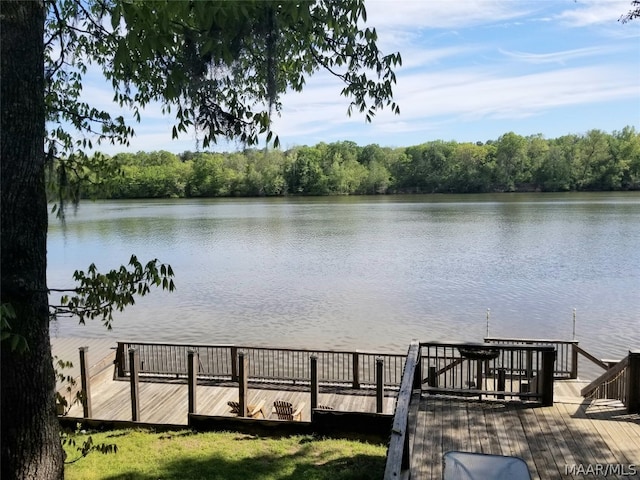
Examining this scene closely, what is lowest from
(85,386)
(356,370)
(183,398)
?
(183,398)

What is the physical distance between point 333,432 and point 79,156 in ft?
20.0

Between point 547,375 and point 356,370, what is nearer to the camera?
point 547,375

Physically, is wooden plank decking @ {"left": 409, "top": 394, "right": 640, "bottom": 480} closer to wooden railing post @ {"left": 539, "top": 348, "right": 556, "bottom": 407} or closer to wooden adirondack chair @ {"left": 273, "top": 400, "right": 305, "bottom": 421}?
wooden railing post @ {"left": 539, "top": 348, "right": 556, "bottom": 407}

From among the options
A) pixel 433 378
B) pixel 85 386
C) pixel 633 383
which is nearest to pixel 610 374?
pixel 633 383

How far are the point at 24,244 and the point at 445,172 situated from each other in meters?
114

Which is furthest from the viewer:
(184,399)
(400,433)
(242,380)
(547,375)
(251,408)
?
(184,399)

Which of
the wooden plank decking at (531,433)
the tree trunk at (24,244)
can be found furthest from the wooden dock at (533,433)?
the tree trunk at (24,244)

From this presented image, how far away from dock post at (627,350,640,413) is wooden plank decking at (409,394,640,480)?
125mm

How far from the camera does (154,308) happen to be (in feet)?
74.3

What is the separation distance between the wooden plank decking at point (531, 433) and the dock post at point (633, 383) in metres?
0.12

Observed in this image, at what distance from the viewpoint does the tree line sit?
328 feet

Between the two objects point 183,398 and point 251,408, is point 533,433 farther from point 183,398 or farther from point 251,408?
point 183,398

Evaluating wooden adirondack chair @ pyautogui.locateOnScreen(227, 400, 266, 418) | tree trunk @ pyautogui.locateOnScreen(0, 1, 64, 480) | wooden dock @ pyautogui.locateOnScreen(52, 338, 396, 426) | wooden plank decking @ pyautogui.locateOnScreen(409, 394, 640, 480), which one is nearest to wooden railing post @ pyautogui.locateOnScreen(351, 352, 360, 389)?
wooden dock @ pyautogui.locateOnScreen(52, 338, 396, 426)

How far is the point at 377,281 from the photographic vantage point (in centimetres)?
2694
